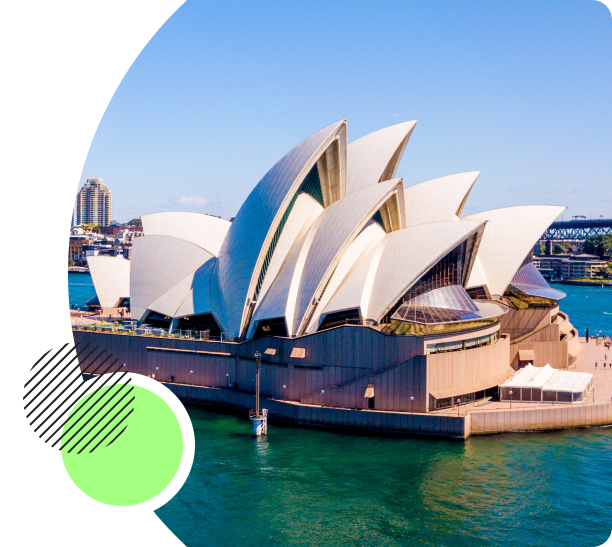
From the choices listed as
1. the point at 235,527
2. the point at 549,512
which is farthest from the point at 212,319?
the point at 549,512

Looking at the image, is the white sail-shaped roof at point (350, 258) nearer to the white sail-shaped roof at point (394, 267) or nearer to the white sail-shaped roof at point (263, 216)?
the white sail-shaped roof at point (394, 267)

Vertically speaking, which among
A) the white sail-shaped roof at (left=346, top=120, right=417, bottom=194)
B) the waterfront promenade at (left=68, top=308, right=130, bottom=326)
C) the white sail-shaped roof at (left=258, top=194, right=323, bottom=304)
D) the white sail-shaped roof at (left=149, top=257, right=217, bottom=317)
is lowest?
the waterfront promenade at (left=68, top=308, right=130, bottom=326)

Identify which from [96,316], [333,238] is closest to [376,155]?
[333,238]

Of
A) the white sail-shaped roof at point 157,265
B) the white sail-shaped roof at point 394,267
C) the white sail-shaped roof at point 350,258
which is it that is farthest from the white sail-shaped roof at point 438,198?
the white sail-shaped roof at point 157,265

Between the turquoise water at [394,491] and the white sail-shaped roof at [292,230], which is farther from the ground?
the white sail-shaped roof at [292,230]

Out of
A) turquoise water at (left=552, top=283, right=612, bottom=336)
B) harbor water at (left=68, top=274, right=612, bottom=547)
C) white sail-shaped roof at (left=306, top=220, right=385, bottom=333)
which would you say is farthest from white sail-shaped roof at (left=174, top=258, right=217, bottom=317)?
turquoise water at (left=552, top=283, right=612, bottom=336)

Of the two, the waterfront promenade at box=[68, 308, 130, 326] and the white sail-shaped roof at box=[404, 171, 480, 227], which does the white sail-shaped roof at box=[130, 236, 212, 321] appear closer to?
the waterfront promenade at box=[68, 308, 130, 326]

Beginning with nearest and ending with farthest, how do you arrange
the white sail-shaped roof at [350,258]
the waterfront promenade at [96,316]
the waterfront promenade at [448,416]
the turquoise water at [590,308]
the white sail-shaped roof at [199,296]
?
1. the waterfront promenade at [448,416]
2. the white sail-shaped roof at [350,258]
3. the white sail-shaped roof at [199,296]
4. the waterfront promenade at [96,316]
5. the turquoise water at [590,308]

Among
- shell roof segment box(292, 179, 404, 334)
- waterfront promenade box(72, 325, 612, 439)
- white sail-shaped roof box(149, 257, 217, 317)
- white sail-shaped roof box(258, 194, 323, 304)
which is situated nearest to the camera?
waterfront promenade box(72, 325, 612, 439)
